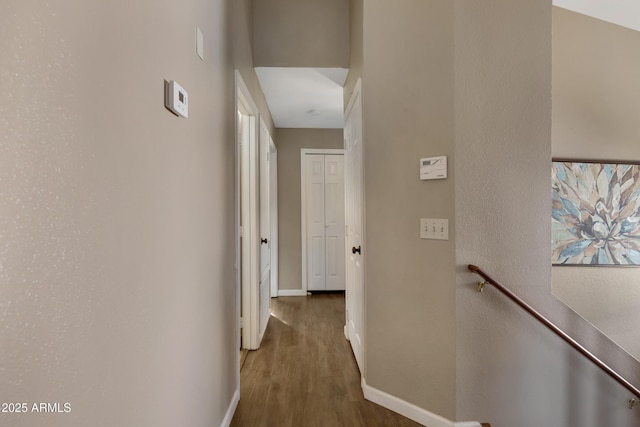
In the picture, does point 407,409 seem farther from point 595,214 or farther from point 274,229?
point 274,229

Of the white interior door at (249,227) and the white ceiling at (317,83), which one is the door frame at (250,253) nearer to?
the white interior door at (249,227)

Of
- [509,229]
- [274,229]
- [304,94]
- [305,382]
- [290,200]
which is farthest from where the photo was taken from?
[290,200]

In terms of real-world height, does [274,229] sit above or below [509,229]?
below

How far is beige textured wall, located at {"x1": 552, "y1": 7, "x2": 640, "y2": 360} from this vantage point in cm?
256

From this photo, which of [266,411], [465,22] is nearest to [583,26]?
[465,22]

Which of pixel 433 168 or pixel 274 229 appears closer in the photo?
pixel 433 168

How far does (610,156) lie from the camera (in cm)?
263

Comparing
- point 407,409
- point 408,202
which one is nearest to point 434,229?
point 408,202

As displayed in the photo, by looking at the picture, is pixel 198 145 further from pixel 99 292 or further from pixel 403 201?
pixel 403 201

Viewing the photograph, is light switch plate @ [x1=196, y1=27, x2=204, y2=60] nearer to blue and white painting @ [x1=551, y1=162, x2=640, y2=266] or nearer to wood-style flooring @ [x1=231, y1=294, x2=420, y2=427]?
wood-style flooring @ [x1=231, y1=294, x2=420, y2=427]

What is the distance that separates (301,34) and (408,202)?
181 cm

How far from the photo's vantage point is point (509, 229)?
171 cm

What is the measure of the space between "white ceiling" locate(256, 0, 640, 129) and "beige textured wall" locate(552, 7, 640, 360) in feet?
0.25

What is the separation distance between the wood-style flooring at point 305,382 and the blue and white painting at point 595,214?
1945 millimetres
